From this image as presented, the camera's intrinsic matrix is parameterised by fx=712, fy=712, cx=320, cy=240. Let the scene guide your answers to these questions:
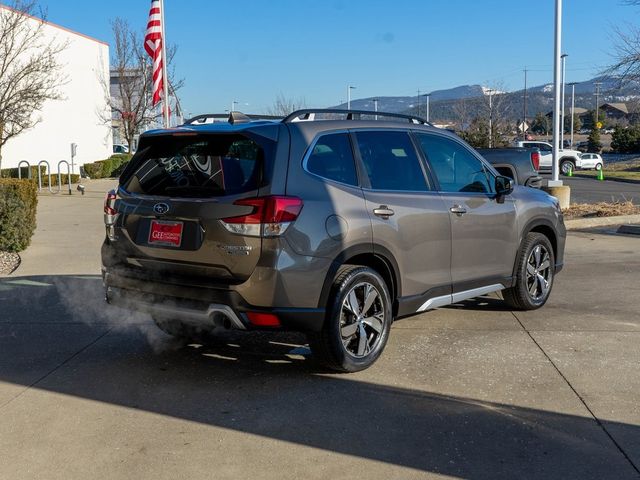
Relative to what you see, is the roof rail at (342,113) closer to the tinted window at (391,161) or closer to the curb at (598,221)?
the tinted window at (391,161)

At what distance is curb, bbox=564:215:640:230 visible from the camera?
44.3ft

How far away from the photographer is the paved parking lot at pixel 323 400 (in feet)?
12.3

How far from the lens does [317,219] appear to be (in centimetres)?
471

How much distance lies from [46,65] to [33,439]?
19.9m

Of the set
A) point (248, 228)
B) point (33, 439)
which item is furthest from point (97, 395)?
point (248, 228)

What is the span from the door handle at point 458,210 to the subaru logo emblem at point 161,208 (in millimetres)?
2300

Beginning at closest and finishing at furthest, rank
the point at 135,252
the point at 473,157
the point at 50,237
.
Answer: the point at 135,252 < the point at 473,157 < the point at 50,237

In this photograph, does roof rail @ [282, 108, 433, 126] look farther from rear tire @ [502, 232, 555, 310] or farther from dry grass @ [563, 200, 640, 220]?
dry grass @ [563, 200, 640, 220]

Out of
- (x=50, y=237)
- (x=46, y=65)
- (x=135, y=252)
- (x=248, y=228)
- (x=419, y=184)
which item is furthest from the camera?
(x=46, y=65)

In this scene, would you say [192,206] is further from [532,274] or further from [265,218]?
[532,274]

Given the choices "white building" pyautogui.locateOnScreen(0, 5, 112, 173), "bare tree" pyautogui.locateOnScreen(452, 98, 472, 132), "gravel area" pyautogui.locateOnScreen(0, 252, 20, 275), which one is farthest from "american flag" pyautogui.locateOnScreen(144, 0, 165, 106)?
"bare tree" pyautogui.locateOnScreen(452, 98, 472, 132)

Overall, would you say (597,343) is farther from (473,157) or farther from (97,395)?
(97,395)

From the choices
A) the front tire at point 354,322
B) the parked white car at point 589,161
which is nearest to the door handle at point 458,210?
the front tire at point 354,322

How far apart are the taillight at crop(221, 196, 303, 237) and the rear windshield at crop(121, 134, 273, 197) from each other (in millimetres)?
140
